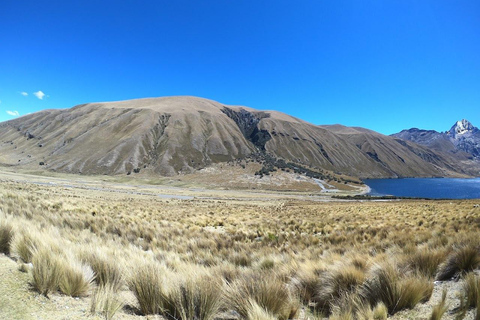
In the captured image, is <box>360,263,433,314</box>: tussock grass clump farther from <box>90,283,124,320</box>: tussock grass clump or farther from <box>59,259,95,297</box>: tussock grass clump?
<box>59,259,95,297</box>: tussock grass clump

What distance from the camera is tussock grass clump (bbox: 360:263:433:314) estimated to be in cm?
338

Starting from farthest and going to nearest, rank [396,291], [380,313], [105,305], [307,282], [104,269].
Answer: [307,282], [104,269], [396,291], [380,313], [105,305]

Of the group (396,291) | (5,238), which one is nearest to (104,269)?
(5,238)

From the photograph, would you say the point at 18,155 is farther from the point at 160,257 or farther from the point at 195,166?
the point at 160,257

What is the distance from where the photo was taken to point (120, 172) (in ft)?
405

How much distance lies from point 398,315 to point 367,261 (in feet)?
5.38

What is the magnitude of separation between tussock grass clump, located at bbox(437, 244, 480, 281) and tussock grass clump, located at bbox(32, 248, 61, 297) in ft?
21.0

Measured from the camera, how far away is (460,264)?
Answer: 4309 millimetres

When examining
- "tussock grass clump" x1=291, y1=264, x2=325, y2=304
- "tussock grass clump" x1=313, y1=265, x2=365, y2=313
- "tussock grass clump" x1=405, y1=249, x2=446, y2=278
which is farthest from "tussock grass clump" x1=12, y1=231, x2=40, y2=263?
"tussock grass clump" x1=405, y1=249, x2=446, y2=278

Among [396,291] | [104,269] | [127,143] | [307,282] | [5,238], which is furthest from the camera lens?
[127,143]

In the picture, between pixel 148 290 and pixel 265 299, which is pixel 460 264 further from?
pixel 148 290

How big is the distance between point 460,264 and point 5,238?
9025 mm

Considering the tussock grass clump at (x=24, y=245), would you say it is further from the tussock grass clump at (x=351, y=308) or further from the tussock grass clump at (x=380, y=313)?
the tussock grass clump at (x=380, y=313)

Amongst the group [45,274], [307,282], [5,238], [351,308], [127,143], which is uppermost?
[127,143]
